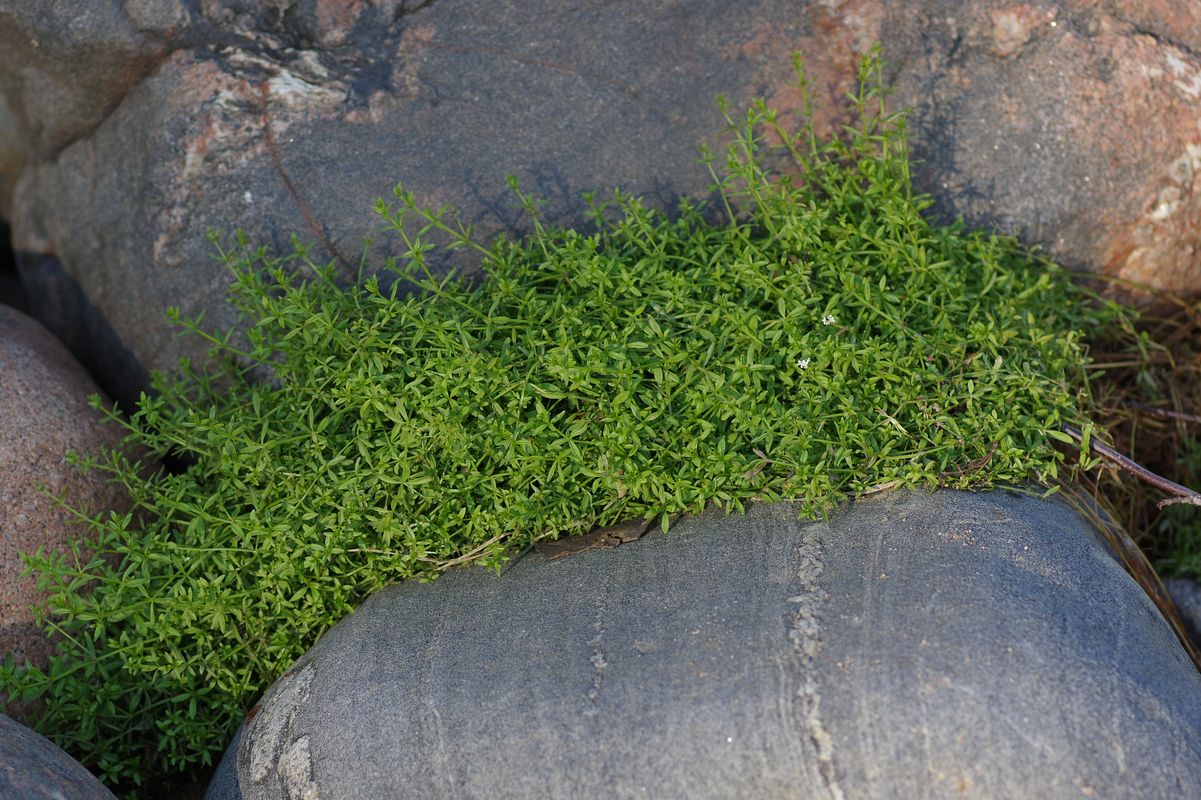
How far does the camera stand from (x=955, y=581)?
8.31 ft

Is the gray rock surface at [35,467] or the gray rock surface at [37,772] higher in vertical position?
the gray rock surface at [35,467]

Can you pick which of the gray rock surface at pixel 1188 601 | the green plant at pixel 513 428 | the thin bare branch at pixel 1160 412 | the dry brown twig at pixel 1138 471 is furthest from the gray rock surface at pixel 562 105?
the gray rock surface at pixel 1188 601

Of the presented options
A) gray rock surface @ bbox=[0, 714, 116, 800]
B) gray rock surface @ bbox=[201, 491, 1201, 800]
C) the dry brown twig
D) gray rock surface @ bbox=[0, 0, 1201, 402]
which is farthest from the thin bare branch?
gray rock surface @ bbox=[0, 714, 116, 800]

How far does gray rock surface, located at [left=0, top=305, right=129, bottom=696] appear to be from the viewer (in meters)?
3.04

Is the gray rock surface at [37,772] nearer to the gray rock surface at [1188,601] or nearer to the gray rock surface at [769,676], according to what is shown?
the gray rock surface at [769,676]

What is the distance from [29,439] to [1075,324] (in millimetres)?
3445

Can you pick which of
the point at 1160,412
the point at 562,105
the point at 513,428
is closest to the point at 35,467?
the point at 513,428

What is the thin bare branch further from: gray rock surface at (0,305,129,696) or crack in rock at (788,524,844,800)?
gray rock surface at (0,305,129,696)

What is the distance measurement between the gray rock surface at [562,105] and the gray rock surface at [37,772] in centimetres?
139

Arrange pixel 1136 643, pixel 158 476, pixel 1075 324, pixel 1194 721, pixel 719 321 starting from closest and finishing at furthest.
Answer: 1. pixel 1194 721
2. pixel 1136 643
3. pixel 719 321
4. pixel 158 476
5. pixel 1075 324

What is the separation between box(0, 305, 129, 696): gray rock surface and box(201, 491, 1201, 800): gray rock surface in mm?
796

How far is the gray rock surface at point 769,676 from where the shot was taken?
7.47ft

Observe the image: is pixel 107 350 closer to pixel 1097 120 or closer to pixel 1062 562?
pixel 1062 562

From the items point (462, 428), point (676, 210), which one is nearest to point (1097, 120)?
point (676, 210)
